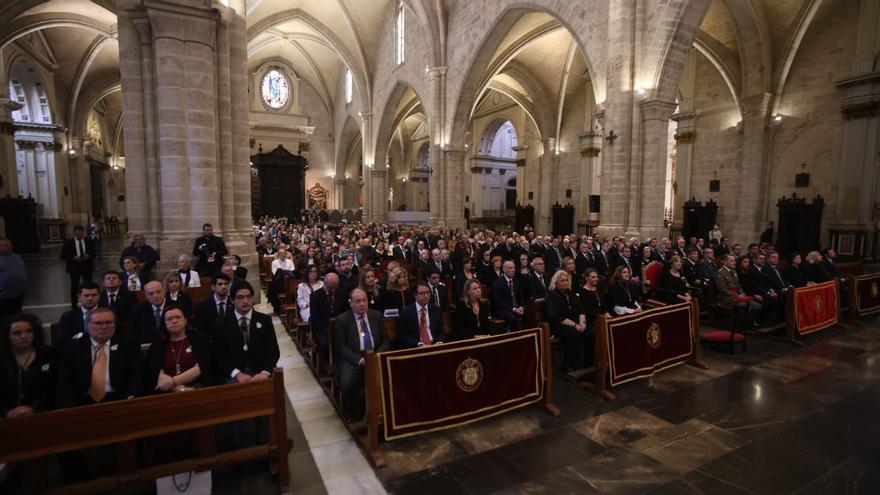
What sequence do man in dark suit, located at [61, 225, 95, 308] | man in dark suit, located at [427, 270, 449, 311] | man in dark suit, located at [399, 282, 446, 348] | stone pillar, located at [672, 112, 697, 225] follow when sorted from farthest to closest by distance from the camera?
stone pillar, located at [672, 112, 697, 225] < man in dark suit, located at [61, 225, 95, 308] < man in dark suit, located at [427, 270, 449, 311] < man in dark suit, located at [399, 282, 446, 348]

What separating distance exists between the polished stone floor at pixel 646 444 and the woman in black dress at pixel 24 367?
4.75ft

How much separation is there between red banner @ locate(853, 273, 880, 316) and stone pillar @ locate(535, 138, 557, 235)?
16.0 meters

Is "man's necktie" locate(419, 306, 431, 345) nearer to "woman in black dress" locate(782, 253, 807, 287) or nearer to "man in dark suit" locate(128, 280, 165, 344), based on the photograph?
"man in dark suit" locate(128, 280, 165, 344)

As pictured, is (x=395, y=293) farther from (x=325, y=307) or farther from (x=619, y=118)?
(x=619, y=118)

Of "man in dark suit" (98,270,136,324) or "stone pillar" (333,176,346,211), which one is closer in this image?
"man in dark suit" (98,270,136,324)

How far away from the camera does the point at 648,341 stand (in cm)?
526

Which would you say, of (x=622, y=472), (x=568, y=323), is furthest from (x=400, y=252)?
(x=622, y=472)

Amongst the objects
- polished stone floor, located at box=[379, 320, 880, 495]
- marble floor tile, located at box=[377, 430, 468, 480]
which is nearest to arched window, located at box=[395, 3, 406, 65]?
polished stone floor, located at box=[379, 320, 880, 495]

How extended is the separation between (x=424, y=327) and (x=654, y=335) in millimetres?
2874

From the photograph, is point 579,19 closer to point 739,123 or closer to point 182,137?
point 739,123

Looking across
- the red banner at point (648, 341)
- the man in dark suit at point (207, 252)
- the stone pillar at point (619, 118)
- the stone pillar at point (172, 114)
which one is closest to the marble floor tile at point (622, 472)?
the red banner at point (648, 341)

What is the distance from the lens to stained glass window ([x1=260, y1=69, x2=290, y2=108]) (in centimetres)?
3192

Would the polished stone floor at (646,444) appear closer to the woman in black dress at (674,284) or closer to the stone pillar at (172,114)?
the woman in black dress at (674,284)

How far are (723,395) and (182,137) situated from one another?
9349 millimetres
